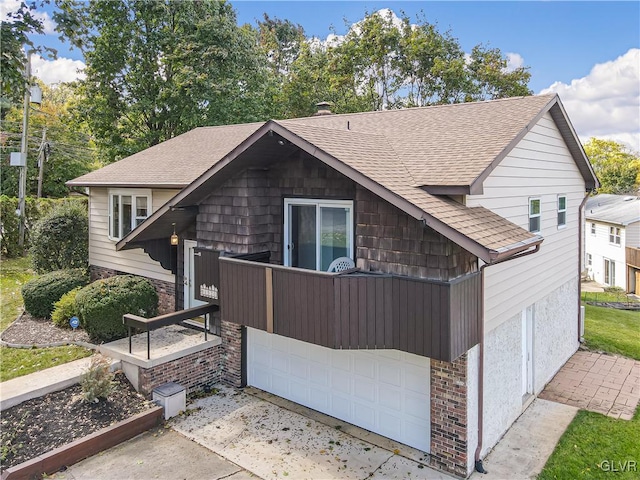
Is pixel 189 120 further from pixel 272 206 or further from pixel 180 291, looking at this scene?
pixel 272 206

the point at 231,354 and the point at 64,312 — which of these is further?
the point at 64,312

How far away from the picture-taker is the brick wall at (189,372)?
26.9 feet

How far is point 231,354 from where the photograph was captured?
9406 millimetres

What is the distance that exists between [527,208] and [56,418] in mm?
9206

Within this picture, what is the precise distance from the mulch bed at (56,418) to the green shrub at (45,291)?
16.0 ft

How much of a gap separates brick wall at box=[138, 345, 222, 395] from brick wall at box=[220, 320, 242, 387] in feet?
0.41

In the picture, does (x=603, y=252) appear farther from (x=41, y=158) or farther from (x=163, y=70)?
(x=41, y=158)

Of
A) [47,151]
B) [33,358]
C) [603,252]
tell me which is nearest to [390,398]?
[33,358]

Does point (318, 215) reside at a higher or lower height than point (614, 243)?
higher

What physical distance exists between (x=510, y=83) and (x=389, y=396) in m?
28.0

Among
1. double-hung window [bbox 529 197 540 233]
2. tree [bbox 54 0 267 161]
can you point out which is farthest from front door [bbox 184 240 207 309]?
tree [bbox 54 0 267 161]

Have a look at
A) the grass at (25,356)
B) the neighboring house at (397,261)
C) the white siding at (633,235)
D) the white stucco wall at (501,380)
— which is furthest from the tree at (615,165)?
the grass at (25,356)

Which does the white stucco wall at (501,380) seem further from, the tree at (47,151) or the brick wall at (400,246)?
the tree at (47,151)

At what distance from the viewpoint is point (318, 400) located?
27.5ft
